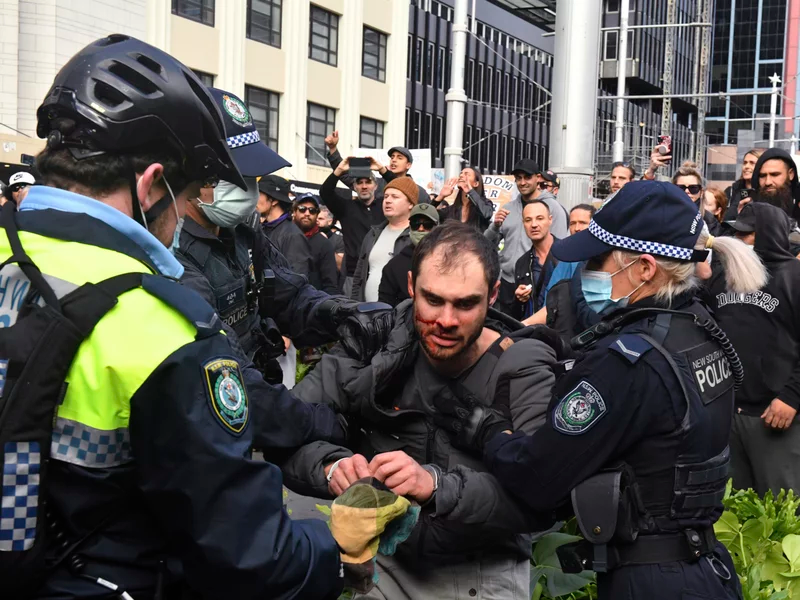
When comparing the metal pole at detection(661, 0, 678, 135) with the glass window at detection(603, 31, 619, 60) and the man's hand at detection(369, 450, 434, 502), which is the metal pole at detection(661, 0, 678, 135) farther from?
the man's hand at detection(369, 450, 434, 502)

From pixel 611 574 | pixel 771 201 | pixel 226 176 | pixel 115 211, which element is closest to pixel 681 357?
pixel 611 574

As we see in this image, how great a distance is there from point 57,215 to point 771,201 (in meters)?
6.49

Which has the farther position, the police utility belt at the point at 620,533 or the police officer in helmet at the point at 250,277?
the police officer in helmet at the point at 250,277

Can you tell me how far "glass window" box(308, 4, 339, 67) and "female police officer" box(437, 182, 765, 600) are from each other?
3387 cm

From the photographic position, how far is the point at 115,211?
1824 millimetres

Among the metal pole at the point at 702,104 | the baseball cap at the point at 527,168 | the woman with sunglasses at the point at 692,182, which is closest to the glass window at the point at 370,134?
the baseball cap at the point at 527,168

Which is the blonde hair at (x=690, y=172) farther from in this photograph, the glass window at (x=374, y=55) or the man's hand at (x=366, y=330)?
the glass window at (x=374, y=55)

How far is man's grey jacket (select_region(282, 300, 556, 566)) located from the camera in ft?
9.44

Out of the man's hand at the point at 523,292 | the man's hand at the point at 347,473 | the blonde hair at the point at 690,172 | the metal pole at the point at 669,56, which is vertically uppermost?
the metal pole at the point at 669,56

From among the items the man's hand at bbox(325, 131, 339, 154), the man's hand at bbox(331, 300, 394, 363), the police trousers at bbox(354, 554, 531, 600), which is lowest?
the police trousers at bbox(354, 554, 531, 600)

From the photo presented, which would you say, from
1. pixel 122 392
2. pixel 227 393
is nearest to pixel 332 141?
pixel 227 393

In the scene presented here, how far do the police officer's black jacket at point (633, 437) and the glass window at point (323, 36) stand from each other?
3403cm

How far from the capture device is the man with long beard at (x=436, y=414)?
9.50 ft

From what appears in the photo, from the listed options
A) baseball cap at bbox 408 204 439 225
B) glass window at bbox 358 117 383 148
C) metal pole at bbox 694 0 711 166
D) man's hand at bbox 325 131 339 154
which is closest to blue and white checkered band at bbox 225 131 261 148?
baseball cap at bbox 408 204 439 225
